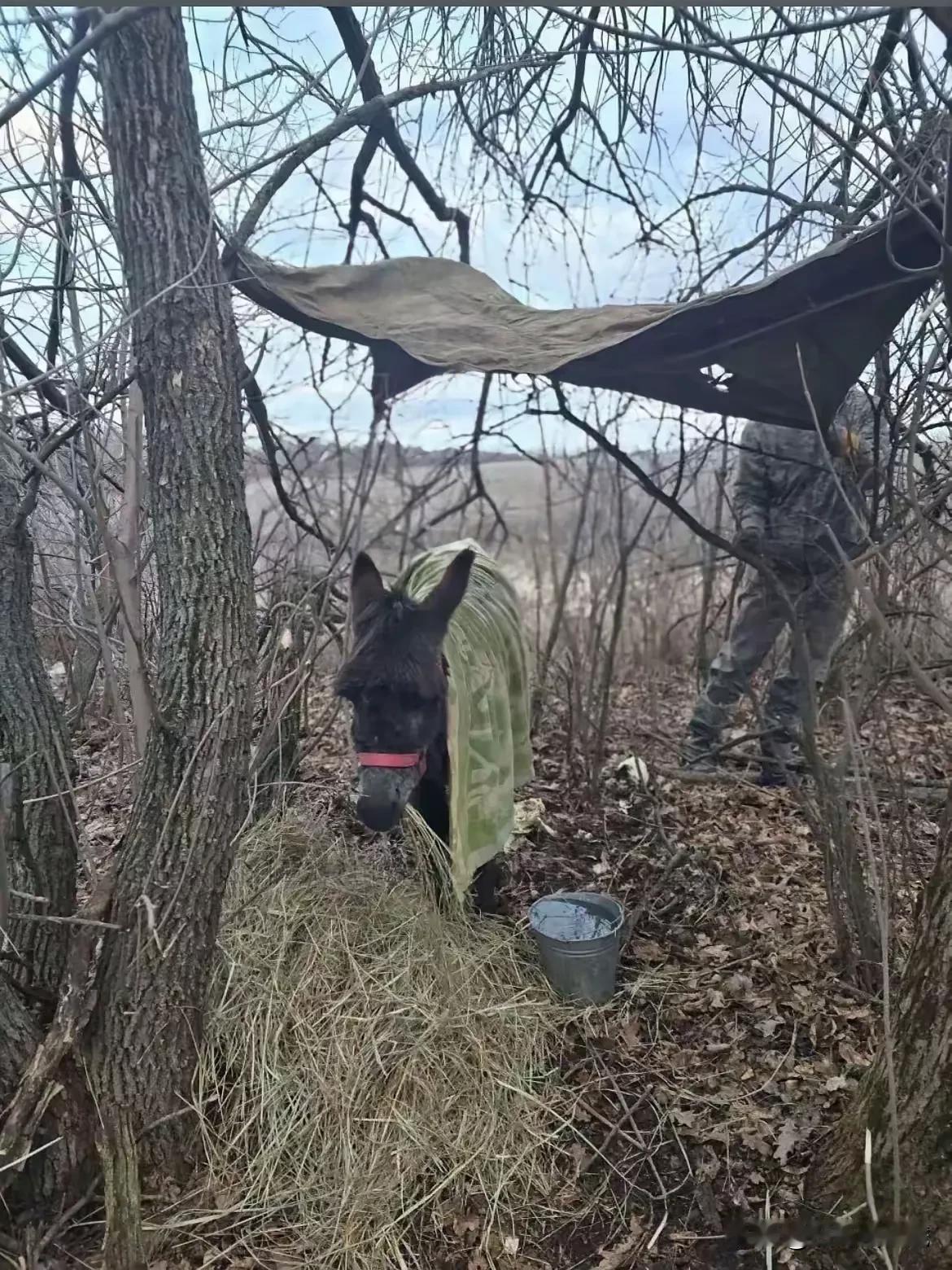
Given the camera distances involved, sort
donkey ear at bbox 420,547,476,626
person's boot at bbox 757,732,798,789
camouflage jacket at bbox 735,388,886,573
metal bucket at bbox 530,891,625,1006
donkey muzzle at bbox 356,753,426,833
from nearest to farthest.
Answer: donkey muzzle at bbox 356,753,426,833
metal bucket at bbox 530,891,625,1006
donkey ear at bbox 420,547,476,626
camouflage jacket at bbox 735,388,886,573
person's boot at bbox 757,732,798,789

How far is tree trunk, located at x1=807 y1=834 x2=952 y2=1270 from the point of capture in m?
2.07

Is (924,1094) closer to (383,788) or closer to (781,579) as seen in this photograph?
(383,788)

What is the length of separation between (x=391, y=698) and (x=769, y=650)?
3288 millimetres

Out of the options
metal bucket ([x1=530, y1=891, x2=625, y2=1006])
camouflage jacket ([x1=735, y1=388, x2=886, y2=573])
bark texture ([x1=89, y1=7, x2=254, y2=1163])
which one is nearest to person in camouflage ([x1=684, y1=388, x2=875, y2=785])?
camouflage jacket ([x1=735, y1=388, x2=886, y2=573])

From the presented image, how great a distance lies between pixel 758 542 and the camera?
5.14 m

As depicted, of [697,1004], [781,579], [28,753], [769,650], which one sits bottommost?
[697,1004]

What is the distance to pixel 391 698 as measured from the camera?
127 inches

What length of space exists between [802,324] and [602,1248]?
3411 mm

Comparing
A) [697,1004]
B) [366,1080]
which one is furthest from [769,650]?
[366,1080]

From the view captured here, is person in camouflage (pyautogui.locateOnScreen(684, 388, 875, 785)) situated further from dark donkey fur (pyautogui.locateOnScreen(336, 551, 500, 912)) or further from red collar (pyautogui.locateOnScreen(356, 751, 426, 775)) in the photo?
red collar (pyautogui.locateOnScreen(356, 751, 426, 775))

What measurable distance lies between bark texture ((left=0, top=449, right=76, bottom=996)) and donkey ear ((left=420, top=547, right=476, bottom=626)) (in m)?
1.50

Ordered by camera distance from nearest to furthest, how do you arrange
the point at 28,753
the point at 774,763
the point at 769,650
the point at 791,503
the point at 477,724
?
the point at 28,753, the point at 477,724, the point at 791,503, the point at 774,763, the point at 769,650

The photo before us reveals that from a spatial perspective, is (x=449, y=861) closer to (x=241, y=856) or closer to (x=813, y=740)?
(x=241, y=856)

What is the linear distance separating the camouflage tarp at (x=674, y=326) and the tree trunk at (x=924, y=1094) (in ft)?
6.82
